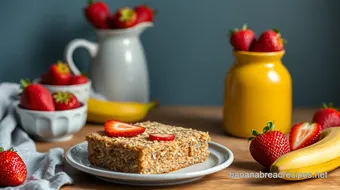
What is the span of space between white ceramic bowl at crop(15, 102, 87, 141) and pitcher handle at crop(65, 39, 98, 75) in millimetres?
333

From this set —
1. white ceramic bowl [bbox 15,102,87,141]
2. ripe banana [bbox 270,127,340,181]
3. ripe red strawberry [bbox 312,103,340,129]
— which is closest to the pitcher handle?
white ceramic bowl [bbox 15,102,87,141]

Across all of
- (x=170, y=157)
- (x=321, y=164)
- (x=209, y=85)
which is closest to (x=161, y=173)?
(x=170, y=157)

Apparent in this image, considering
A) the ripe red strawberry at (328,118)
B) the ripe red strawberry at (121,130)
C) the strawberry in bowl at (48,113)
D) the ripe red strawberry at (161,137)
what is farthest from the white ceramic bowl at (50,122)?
the ripe red strawberry at (328,118)

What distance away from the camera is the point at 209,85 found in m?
2.25

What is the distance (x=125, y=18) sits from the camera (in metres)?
2.01

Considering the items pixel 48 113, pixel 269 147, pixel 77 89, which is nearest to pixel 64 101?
pixel 48 113

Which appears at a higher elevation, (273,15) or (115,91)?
(273,15)

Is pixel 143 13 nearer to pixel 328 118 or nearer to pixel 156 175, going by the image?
pixel 328 118

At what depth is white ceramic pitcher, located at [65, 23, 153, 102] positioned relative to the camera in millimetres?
2047

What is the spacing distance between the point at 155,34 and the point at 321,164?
945 mm

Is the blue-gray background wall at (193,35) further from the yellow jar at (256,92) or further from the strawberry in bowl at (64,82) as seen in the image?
the yellow jar at (256,92)

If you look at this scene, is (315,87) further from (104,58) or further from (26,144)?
(26,144)

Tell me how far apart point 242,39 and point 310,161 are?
1.56 feet

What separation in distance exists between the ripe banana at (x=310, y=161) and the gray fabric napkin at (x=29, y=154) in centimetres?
43
